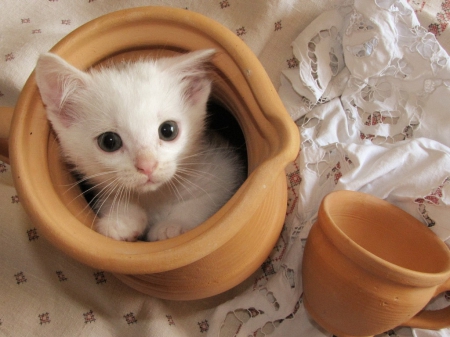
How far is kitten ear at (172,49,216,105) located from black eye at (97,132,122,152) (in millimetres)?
191

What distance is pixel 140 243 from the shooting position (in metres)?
0.66

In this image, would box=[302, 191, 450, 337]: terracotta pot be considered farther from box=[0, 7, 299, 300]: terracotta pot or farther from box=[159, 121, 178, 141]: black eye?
box=[159, 121, 178, 141]: black eye

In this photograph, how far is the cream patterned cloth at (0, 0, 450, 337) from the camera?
0.87 meters

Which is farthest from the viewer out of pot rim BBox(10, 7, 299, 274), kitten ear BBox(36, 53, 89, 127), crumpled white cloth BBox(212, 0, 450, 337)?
crumpled white cloth BBox(212, 0, 450, 337)

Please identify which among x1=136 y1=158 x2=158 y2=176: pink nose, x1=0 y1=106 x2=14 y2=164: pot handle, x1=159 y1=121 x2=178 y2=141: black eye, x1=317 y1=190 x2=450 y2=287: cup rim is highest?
x1=0 y1=106 x2=14 y2=164: pot handle

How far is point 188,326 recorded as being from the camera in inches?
39.0

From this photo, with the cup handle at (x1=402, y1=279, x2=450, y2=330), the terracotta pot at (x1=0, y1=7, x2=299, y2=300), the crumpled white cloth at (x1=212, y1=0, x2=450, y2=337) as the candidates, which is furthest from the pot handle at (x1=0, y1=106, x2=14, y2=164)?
the cup handle at (x1=402, y1=279, x2=450, y2=330)

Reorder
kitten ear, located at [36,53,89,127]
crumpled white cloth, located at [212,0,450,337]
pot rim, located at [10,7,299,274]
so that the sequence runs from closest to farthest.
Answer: pot rim, located at [10,7,299,274]
kitten ear, located at [36,53,89,127]
crumpled white cloth, located at [212,0,450,337]

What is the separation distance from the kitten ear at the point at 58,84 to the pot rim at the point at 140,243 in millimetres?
22

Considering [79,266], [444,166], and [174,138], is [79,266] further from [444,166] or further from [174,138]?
[444,166]

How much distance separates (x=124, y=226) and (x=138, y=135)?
0.66 ft

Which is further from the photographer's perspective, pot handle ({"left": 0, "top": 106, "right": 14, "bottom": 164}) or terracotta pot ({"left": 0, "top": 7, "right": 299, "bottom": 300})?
pot handle ({"left": 0, "top": 106, "right": 14, "bottom": 164})

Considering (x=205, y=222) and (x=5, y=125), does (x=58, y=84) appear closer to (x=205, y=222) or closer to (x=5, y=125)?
(x=5, y=125)

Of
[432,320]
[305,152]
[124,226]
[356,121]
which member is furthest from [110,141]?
[432,320]
